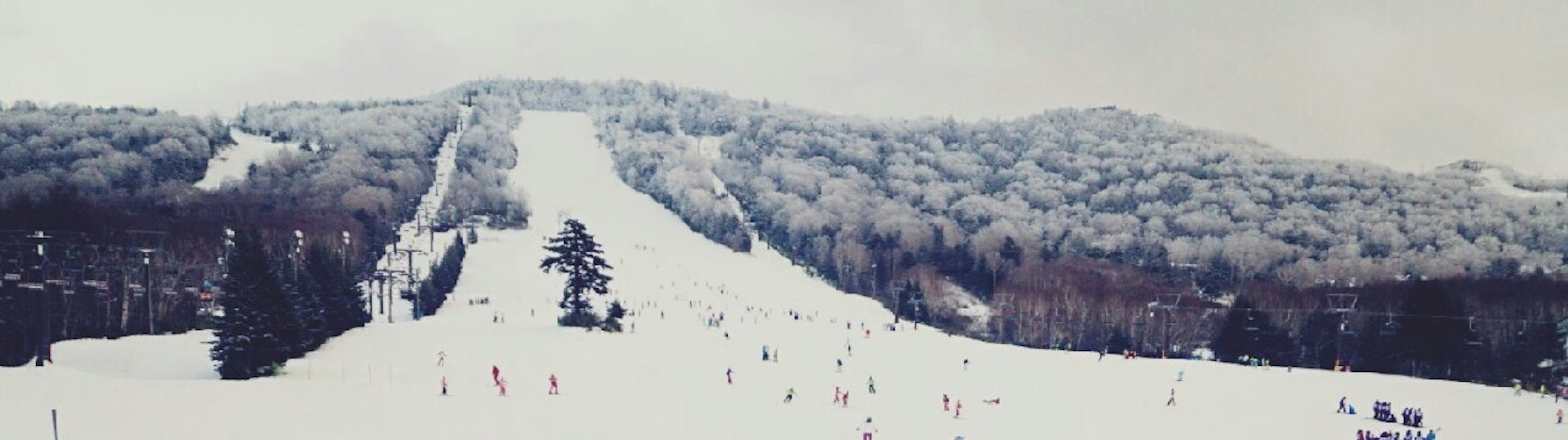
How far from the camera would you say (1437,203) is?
522ft

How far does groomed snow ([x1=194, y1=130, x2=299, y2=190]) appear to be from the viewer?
486 feet

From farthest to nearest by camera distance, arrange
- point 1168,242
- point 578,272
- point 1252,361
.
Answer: point 1168,242
point 1252,361
point 578,272

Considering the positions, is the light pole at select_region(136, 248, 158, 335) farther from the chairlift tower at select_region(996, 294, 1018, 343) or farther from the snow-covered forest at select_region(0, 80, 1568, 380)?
the chairlift tower at select_region(996, 294, 1018, 343)

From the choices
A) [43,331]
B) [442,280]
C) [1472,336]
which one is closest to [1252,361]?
[1472,336]

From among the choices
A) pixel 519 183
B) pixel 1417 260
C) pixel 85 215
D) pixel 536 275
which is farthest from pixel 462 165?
pixel 1417 260

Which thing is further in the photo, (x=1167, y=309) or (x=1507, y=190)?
(x=1507, y=190)

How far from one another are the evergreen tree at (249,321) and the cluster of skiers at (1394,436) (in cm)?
3179

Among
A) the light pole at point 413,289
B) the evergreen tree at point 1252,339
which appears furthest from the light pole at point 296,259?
the evergreen tree at point 1252,339

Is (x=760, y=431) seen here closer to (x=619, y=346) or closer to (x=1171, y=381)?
(x=619, y=346)

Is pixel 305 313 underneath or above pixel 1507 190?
underneath

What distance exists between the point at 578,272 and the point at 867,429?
2606cm

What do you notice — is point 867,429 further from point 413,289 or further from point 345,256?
point 413,289

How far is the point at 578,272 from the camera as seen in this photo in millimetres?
54281

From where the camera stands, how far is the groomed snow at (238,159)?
14812 centimetres
